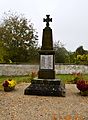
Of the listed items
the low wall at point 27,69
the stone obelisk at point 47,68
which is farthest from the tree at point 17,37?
the stone obelisk at point 47,68

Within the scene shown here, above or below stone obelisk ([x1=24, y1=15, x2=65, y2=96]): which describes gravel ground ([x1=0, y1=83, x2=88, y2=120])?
below

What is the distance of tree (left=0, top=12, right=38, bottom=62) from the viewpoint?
32.0 metres

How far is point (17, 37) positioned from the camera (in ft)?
107

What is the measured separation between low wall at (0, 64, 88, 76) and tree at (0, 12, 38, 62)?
14.3ft

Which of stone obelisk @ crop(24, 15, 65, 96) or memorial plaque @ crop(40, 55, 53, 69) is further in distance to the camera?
memorial plaque @ crop(40, 55, 53, 69)

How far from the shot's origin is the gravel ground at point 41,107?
29.8 feet

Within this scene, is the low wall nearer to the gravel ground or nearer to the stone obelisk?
the stone obelisk

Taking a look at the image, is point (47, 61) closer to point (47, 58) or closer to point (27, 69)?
point (47, 58)

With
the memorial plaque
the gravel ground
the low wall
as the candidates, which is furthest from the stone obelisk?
the low wall

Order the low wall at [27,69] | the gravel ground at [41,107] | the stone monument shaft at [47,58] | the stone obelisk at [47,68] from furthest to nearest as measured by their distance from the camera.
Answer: the low wall at [27,69] → the stone monument shaft at [47,58] → the stone obelisk at [47,68] → the gravel ground at [41,107]

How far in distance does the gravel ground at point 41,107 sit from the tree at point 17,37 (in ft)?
61.8

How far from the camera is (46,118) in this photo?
8.90m

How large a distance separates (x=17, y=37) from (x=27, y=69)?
238 inches

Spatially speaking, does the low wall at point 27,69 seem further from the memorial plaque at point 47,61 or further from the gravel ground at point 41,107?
the gravel ground at point 41,107
